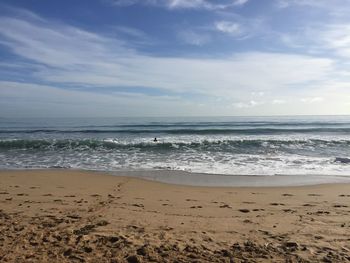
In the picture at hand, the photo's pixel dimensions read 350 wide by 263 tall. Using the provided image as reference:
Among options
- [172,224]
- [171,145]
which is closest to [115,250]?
[172,224]

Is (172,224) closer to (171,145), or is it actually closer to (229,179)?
(229,179)

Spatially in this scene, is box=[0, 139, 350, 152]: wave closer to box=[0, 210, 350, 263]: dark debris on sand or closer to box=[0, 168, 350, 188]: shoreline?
box=[0, 168, 350, 188]: shoreline

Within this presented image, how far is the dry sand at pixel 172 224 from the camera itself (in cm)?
419

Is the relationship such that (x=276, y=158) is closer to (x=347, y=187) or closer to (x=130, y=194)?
(x=347, y=187)

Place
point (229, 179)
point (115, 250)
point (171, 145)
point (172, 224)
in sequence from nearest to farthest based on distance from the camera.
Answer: point (115, 250), point (172, 224), point (229, 179), point (171, 145)

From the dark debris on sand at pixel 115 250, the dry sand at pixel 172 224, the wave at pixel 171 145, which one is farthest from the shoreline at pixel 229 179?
the wave at pixel 171 145

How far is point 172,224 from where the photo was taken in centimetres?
544

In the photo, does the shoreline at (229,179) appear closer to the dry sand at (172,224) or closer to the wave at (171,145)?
the dry sand at (172,224)

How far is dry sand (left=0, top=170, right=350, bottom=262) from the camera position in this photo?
165 inches

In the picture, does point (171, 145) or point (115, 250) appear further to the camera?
point (171, 145)

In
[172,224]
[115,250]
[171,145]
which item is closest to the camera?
[115,250]

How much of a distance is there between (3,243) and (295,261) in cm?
370

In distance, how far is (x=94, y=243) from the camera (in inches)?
175

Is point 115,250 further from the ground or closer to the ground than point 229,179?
further from the ground
